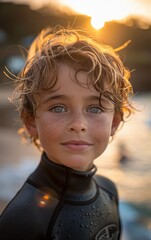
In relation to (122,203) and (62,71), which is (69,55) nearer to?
(62,71)

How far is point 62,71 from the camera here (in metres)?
2.00

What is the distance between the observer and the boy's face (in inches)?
76.7

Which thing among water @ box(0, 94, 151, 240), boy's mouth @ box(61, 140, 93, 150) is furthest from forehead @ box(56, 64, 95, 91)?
water @ box(0, 94, 151, 240)

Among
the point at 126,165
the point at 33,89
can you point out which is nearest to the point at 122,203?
the point at 126,165

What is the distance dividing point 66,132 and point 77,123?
0.06 metres

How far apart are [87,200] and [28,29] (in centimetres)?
2882

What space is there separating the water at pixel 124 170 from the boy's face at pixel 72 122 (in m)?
1.28

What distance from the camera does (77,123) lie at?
6.32 feet

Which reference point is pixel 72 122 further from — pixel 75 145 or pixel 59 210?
pixel 59 210

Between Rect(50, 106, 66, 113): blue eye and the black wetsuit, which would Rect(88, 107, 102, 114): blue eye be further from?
the black wetsuit

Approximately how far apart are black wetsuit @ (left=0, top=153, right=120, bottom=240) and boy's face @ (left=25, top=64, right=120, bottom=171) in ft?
0.37

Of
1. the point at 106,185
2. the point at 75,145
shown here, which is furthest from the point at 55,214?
the point at 106,185

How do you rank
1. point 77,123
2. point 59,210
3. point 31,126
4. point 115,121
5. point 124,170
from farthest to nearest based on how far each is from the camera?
point 124,170 → point 115,121 → point 31,126 → point 59,210 → point 77,123

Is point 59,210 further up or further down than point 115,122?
further down
